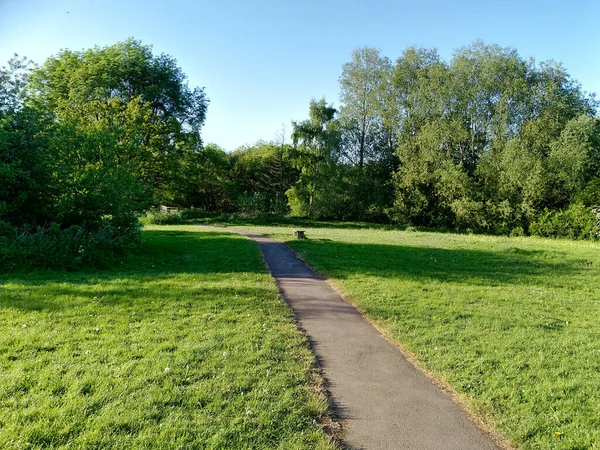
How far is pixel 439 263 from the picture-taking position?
12805 mm

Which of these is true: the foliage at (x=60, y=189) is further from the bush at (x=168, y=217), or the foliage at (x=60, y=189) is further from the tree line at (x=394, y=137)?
the bush at (x=168, y=217)

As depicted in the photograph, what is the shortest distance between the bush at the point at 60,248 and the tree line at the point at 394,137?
1.74 metres

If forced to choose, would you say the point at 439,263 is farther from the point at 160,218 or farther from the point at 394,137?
the point at 394,137

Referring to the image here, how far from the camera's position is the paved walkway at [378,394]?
3.31 m

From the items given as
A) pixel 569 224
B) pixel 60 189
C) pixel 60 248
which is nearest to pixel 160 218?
pixel 60 189

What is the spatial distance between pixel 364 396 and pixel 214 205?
5210 cm

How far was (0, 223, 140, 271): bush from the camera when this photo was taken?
32.5ft

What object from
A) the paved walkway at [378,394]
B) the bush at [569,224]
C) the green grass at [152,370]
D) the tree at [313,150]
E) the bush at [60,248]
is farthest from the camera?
the tree at [313,150]

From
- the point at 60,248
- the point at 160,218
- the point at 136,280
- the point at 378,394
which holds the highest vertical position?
the point at 160,218

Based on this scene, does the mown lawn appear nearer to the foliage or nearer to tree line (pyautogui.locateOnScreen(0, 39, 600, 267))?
the foliage

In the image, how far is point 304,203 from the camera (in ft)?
132

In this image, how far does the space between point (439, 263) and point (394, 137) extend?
1215 inches

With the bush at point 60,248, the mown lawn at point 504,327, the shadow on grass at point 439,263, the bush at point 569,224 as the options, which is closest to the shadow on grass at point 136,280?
the bush at point 60,248

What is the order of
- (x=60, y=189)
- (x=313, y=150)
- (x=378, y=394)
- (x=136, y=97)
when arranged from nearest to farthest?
(x=378, y=394) → (x=60, y=189) → (x=136, y=97) → (x=313, y=150)
